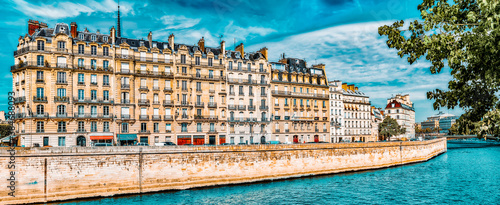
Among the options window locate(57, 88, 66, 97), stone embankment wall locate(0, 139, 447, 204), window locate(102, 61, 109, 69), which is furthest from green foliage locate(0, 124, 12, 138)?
stone embankment wall locate(0, 139, 447, 204)

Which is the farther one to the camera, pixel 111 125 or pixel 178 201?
pixel 111 125

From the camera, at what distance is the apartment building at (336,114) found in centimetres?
8769

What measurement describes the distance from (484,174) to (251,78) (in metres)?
40.6

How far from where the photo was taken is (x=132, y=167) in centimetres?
3672

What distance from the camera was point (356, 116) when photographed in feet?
316

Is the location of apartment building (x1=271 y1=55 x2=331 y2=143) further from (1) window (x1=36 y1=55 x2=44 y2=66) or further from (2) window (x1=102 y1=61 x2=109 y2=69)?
(1) window (x1=36 y1=55 x2=44 y2=66)

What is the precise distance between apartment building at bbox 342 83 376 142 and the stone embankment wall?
4224 centimetres

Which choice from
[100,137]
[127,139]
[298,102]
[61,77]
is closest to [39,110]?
[61,77]

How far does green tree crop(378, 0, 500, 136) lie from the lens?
493 inches

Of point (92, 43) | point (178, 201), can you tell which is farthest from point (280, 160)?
point (92, 43)

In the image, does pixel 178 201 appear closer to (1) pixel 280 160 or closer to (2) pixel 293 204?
(2) pixel 293 204

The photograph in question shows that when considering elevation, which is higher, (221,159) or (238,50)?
(238,50)

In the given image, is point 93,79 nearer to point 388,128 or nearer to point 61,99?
point 61,99

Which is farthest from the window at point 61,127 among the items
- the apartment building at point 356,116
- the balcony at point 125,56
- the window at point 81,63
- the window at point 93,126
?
the apartment building at point 356,116
